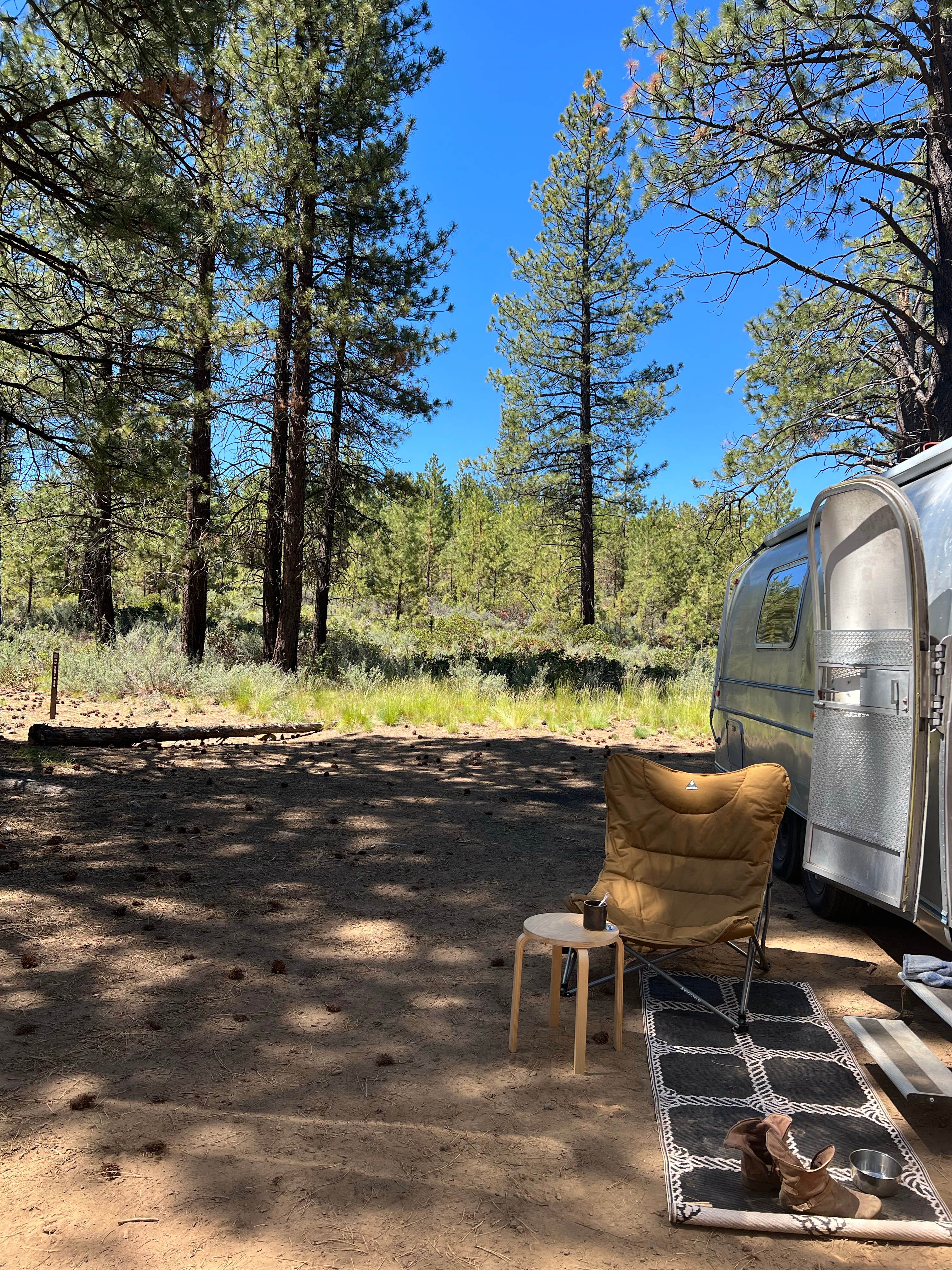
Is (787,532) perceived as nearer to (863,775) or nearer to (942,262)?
(863,775)

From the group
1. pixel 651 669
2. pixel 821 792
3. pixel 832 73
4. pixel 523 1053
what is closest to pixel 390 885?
pixel 523 1053

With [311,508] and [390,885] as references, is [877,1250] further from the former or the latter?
[311,508]

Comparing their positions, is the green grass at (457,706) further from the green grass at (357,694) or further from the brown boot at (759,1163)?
the brown boot at (759,1163)

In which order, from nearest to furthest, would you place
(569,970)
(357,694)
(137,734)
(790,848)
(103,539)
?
(569,970), (790,848), (137,734), (357,694), (103,539)

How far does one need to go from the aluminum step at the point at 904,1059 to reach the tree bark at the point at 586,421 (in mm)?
19339

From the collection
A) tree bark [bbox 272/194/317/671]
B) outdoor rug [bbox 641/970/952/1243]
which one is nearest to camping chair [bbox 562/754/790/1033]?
outdoor rug [bbox 641/970/952/1243]

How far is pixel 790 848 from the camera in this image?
6172mm

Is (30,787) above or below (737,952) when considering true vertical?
above

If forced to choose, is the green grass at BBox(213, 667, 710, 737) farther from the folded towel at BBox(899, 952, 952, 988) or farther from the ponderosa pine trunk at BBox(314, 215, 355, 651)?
the folded towel at BBox(899, 952, 952, 988)

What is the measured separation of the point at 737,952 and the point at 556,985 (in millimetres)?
1488

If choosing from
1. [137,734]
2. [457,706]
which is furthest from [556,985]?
[457,706]

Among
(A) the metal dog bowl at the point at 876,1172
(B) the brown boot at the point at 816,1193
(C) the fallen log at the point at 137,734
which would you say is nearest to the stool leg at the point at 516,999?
(B) the brown boot at the point at 816,1193

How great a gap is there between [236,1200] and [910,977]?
2703 millimetres

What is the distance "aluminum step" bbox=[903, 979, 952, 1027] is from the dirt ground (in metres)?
0.31
